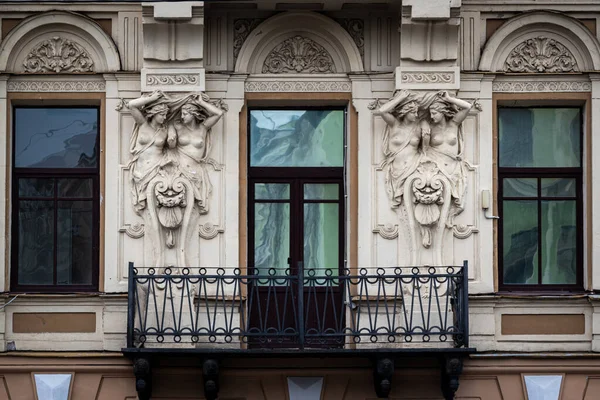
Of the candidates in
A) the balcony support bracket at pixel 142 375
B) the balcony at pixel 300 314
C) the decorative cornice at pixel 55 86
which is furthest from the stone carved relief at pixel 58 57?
the balcony support bracket at pixel 142 375

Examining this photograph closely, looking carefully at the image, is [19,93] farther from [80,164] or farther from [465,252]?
[465,252]

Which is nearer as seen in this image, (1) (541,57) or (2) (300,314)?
(2) (300,314)

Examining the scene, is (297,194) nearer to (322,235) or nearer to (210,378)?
(322,235)

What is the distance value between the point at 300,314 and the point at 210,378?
49.0 inches

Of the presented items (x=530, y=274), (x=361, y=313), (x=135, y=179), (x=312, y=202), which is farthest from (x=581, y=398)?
(x=135, y=179)

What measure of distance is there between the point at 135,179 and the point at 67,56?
1.66m

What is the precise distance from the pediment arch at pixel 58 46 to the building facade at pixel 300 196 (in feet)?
0.08

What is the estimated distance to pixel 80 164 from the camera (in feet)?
47.7

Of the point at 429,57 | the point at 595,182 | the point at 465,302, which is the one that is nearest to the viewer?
the point at 465,302

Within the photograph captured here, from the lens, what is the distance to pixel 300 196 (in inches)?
575

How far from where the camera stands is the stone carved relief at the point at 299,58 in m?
14.5

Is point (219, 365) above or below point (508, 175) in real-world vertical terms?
below

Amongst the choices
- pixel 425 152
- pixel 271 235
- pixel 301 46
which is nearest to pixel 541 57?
pixel 425 152

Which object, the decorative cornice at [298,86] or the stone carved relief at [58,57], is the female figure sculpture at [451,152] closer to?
the decorative cornice at [298,86]
